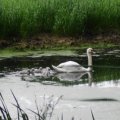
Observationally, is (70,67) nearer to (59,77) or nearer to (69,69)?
(69,69)

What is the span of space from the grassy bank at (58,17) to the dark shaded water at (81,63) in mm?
1672

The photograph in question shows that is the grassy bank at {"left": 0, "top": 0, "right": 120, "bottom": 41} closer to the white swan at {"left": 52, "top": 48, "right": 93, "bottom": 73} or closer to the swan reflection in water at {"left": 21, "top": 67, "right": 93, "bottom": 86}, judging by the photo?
the white swan at {"left": 52, "top": 48, "right": 93, "bottom": 73}

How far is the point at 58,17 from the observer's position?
13.6 metres

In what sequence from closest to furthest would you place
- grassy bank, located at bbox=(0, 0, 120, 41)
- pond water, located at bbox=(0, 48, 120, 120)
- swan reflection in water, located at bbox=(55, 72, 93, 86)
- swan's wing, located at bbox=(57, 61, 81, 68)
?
pond water, located at bbox=(0, 48, 120, 120), swan reflection in water, located at bbox=(55, 72, 93, 86), swan's wing, located at bbox=(57, 61, 81, 68), grassy bank, located at bbox=(0, 0, 120, 41)

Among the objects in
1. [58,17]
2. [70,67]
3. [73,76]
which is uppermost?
[58,17]

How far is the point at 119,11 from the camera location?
14031 mm

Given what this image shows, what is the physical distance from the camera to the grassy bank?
1327 cm

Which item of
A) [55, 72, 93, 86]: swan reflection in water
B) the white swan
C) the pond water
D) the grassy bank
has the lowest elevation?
[55, 72, 93, 86]: swan reflection in water

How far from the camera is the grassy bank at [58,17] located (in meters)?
13.3

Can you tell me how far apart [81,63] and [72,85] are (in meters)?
2.25

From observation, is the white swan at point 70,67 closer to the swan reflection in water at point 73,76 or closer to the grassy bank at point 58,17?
the swan reflection in water at point 73,76

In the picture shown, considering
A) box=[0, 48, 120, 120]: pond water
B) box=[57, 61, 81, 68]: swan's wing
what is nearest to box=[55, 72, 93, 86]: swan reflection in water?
box=[0, 48, 120, 120]: pond water

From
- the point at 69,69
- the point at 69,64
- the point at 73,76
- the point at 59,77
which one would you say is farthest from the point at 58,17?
the point at 59,77

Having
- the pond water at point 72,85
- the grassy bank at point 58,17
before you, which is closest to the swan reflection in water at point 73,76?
the pond water at point 72,85
